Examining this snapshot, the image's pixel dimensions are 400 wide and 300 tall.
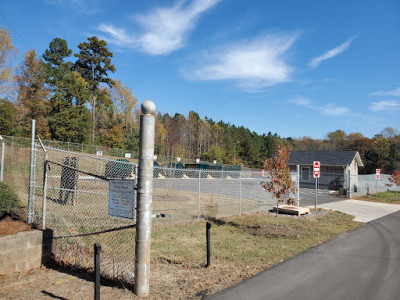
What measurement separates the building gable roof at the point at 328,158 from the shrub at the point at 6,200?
34.4 metres

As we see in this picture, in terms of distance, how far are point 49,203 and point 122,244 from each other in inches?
141

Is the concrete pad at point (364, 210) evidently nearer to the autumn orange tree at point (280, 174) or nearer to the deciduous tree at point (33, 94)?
the autumn orange tree at point (280, 174)

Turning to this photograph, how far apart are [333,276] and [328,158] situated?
3385 centimetres

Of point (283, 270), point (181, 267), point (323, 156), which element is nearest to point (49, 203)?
point (181, 267)

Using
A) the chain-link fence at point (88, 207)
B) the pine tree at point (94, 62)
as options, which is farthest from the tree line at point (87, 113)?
the chain-link fence at point (88, 207)

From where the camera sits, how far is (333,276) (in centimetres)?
538

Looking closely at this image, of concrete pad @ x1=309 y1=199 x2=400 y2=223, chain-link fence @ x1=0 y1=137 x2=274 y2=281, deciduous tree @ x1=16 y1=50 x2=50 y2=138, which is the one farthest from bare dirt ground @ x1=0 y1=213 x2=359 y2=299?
deciduous tree @ x1=16 y1=50 x2=50 y2=138

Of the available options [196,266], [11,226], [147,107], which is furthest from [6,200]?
[196,266]

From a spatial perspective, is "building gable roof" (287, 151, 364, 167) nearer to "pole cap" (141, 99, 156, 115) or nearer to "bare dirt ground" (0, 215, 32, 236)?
"pole cap" (141, 99, 156, 115)

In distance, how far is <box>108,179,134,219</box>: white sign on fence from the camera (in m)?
4.20

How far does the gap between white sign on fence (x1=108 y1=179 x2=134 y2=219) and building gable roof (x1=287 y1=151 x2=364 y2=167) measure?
34.2 m

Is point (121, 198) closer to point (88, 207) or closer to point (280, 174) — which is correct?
point (88, 207)

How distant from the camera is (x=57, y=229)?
21.3ft

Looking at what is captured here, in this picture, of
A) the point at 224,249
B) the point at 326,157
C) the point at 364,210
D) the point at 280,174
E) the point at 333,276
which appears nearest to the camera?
the point at 333,276
